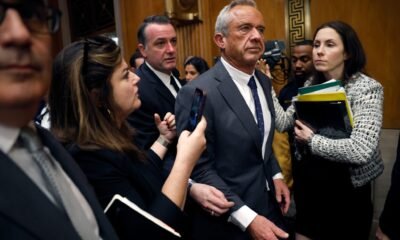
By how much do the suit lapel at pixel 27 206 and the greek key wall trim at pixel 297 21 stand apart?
3043 mm

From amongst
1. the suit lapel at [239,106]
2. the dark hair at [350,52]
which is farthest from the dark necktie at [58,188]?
the dark hair at [350,52]

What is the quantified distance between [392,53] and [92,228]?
9.47 ft

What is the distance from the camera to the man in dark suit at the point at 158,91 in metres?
1.36

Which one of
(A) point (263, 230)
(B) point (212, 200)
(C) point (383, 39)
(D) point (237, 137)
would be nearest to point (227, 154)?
(D) point (237, 137)

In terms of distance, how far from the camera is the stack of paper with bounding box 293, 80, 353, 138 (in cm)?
155

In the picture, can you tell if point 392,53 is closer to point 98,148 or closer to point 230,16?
point 230,16

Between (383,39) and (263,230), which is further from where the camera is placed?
(383,39)

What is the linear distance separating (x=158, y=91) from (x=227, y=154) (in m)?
0.67

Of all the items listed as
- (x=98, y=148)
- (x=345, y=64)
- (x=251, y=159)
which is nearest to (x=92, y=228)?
(x=98, y=148)

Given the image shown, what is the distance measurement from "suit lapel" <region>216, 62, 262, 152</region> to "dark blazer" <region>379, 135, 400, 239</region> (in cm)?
62

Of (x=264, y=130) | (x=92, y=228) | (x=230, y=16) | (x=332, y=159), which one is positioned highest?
(x=230, y=16)

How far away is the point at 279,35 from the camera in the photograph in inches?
135

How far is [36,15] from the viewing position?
590mm

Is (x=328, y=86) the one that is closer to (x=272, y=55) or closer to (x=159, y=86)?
(x=159, y=86)
